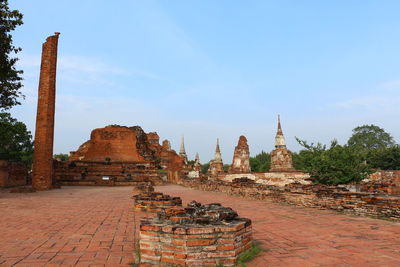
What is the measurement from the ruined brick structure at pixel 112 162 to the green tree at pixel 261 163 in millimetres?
19244

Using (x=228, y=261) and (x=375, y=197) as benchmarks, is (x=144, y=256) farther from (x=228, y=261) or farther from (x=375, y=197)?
(x=375, y=197)

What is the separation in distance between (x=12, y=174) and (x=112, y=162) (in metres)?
6.50

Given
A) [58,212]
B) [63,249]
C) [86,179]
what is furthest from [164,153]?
[63,249]

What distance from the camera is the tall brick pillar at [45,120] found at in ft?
47.2

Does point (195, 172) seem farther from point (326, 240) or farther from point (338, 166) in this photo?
point (326, 240)

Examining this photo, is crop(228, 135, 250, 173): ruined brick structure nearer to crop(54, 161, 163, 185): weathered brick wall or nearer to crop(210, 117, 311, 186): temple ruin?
crop(210, 117, 311, 186): temple ruin

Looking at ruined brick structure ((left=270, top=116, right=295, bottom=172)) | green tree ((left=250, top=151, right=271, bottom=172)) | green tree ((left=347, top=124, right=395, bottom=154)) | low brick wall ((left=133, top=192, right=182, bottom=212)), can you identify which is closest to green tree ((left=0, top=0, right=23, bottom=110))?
low brick wall ((left=133, top=192, right=182, bottom=212))

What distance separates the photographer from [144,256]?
10.4 ft

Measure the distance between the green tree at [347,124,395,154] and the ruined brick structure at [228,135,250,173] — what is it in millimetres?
35378

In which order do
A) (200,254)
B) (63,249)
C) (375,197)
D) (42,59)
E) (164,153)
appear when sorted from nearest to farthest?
1. (200,254)
2. (63,249)
3. (375,197)
4. (42,59)
5. (164,153)

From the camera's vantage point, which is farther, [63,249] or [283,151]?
[283,151]

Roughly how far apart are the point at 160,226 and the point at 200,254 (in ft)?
1.70

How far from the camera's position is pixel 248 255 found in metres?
A: 3.26

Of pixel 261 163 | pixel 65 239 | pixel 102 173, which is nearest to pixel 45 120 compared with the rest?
pixel 102 173
